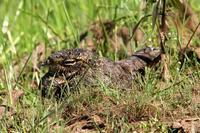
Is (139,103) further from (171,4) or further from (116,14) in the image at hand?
(116,14)

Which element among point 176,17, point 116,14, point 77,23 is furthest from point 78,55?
point 77,23

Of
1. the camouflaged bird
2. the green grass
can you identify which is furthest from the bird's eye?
the green grass

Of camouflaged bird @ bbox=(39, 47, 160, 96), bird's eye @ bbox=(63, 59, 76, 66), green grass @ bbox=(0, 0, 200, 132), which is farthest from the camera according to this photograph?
bird's eye @ bbox=(63, 59, 76, 66)

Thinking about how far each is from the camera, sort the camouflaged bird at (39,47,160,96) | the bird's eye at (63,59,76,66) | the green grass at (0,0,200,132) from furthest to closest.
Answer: the bird's eye at (63,59,76,66) → the camouflaged bird at (39,47,160,96) → the green grass at (0,0,200,132)

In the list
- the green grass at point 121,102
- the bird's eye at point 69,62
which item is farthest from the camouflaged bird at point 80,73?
the green grass at point 121,102

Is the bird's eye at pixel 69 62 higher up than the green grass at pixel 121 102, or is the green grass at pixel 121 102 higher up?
the bird's eye at pixel 69 62

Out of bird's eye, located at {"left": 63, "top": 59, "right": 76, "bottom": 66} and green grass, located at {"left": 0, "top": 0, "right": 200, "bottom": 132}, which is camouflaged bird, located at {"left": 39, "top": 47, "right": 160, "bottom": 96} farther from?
green grass, located at {"left": 0, "top": 0, "right": 200, "bottom": 132}

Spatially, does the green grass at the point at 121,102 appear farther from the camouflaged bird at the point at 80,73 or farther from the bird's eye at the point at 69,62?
the bird's eye at the point at 69,62

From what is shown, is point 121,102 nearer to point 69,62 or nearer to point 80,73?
point 80,73
